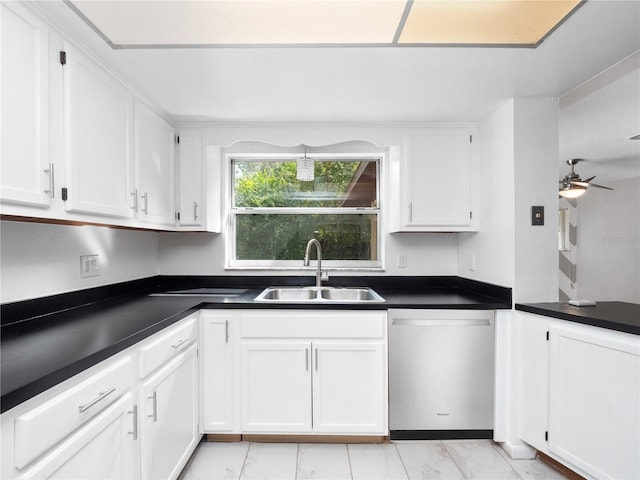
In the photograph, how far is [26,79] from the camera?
1.22m

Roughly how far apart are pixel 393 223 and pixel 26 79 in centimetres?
214

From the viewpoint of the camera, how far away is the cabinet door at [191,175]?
254 cm

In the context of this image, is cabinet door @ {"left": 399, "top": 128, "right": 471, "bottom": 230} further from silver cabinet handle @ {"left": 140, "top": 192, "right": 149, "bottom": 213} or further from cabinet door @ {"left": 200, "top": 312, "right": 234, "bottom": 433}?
silver cabinet handle @ {"left": 140, "top": 192, "right": 149, "bottom": 213}

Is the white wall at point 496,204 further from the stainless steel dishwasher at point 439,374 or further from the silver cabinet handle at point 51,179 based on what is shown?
the silver cabinet handle at point 51,179

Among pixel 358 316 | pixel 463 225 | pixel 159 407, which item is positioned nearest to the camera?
pixel 159 407

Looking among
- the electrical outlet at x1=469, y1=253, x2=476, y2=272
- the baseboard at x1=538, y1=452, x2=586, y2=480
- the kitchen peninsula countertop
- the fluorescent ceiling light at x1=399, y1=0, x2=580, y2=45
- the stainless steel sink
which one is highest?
the fluorescent ceiling light at x1=399, y1=0, x2=580, y2=45

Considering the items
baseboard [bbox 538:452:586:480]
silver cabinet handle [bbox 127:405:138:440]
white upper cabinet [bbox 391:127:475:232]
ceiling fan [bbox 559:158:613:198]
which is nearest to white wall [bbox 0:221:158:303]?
silver cabinet handle [bbox 127:405:138:440]

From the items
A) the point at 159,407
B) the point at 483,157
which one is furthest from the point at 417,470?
the point at 483,157

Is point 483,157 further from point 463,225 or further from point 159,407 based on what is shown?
point 159,407

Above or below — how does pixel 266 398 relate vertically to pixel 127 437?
below

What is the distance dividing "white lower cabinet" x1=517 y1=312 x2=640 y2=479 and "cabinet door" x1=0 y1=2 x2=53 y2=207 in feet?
7.93

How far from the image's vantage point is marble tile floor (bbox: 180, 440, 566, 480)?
6.18 ft

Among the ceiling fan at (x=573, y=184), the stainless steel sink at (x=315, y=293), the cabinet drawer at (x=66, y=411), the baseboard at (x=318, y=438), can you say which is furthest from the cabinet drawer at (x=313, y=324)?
the ceiling fan at (x=573, y=184)

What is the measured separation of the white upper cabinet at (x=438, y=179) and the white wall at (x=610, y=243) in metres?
4.31
